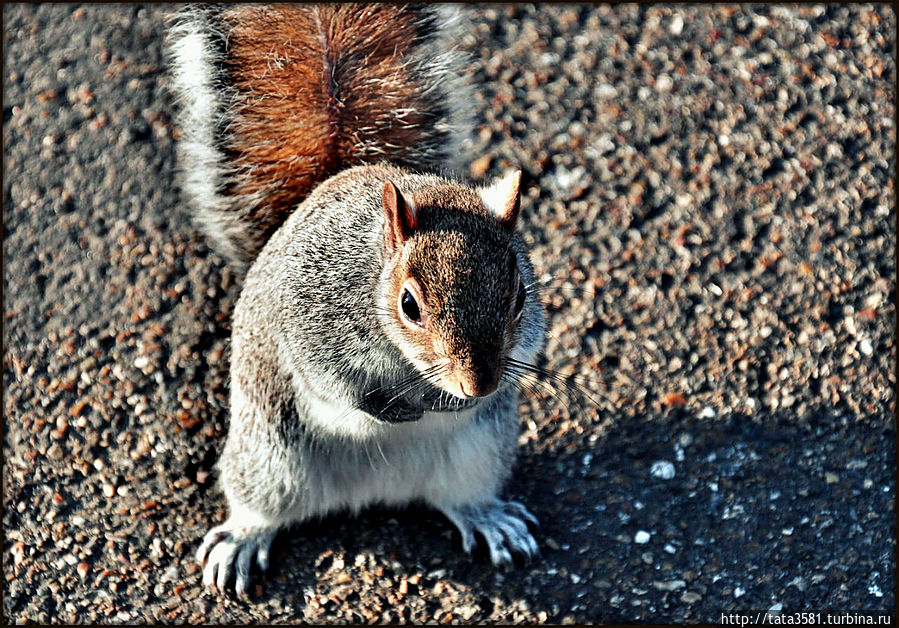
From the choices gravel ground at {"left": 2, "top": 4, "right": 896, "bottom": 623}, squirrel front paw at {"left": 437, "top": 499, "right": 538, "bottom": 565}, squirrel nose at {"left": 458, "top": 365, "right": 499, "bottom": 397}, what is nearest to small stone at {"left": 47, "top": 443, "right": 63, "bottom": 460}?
gravel ground at {"left": 2, "top": 4, "right": 896, "bottom": 623}

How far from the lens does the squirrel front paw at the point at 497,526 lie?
2584 mm

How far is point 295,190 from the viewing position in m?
2.59

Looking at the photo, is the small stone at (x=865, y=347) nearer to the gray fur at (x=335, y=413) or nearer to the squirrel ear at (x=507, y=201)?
the gray fur at (x=335, y=413)

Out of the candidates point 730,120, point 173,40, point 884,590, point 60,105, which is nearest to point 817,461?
point 884,590

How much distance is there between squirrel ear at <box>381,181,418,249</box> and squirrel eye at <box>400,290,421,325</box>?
11 centimetres

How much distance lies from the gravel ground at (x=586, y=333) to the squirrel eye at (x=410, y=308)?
2.64 ft

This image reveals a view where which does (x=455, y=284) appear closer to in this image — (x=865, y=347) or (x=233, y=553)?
(x=233, y=553)

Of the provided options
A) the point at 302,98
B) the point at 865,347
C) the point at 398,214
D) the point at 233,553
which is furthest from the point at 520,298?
the point at 865,347

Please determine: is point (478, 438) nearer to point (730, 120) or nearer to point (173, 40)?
point (173, 40)

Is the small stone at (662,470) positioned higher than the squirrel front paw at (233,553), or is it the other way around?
the small stone at (662,470)

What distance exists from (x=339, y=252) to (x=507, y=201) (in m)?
→ 0.38

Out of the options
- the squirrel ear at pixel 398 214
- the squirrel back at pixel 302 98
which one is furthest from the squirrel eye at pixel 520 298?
the squirrel back at pixel 302 98

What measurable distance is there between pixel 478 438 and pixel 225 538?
649 mm

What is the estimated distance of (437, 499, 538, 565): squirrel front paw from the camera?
2584 mm
